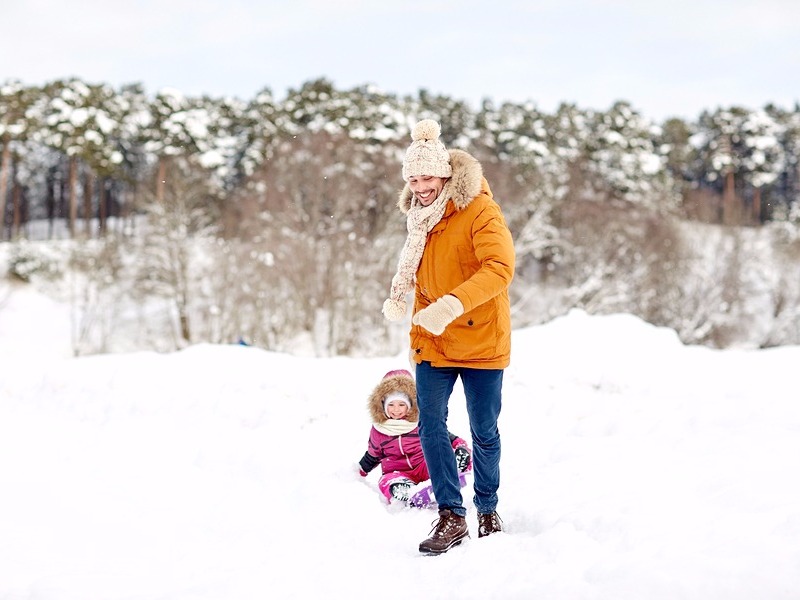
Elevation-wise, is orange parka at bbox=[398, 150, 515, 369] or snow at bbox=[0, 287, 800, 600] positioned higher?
orange parka at bbox=[398, 150, 515, 369]

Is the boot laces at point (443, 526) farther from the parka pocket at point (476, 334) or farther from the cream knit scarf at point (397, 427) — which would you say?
the cream knit scarf at point (397, 427)

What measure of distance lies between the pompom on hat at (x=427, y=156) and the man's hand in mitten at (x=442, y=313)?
70 cm

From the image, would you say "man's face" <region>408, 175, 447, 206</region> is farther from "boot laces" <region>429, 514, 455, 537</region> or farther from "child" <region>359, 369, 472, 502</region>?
"child" <region>359, 369, 472, 502</region>

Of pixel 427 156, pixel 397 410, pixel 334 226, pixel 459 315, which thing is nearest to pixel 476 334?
pixel 459 315

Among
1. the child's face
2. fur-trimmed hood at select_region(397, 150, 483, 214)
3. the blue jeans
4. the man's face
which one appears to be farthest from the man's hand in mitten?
the child's face

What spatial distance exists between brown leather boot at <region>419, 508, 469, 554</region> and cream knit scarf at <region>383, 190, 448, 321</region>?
1046 millimetres

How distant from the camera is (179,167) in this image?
101ft

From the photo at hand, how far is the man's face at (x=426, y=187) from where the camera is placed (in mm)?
3125

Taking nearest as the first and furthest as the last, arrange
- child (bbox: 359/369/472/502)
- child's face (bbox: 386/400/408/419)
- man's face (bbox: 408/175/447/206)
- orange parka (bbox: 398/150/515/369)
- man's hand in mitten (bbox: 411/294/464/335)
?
man's hand in mitten (bbox: 411/294/464/335)
orange parka (bbox: 398/150/515/369)
man's face (bbox: 408/175/447/206)
child (bbox: 359/369/472/502)
child's face (bbox: 386/400/408/419)

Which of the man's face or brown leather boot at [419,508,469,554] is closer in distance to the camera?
brown leather boot at [419,508,469,554]

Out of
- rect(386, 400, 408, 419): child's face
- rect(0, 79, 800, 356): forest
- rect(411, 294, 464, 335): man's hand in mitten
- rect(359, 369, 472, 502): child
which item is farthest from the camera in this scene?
rect(0, 79, 800, 356): forest

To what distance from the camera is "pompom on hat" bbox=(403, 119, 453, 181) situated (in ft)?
10.1

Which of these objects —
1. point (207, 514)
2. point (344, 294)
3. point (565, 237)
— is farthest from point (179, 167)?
point (207, 514)

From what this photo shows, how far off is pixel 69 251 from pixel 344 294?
16.1m
